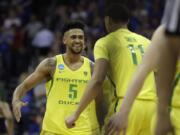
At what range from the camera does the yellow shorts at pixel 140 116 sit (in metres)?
6.36

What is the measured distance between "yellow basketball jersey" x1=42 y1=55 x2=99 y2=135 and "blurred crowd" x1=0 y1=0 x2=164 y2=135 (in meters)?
6.93

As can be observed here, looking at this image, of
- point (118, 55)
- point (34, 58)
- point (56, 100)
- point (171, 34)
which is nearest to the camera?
point (171, 34)

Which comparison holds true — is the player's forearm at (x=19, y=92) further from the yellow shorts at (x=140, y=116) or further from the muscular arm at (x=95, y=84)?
the muscular arm at (x=95, y=84)

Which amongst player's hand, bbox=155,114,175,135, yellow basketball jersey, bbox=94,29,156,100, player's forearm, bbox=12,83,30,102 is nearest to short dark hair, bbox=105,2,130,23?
yellow basketball jersey, bbox=94,29,156,100

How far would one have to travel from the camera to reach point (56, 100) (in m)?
7.62

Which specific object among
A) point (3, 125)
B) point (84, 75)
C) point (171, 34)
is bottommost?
point (3, 125)

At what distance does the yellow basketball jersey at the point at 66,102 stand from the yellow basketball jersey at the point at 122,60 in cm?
122

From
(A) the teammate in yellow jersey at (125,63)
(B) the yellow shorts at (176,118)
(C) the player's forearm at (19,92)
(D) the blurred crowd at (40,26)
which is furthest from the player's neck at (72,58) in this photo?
(D) the blurred crowd at (40,26)

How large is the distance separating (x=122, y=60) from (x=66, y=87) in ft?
4.76

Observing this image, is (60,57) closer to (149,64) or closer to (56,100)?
(56,100)

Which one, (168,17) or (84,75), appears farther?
(84,75)

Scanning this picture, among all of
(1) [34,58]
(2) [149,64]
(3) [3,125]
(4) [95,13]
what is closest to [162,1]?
(4) [95,13]

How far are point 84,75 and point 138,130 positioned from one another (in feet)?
4.90

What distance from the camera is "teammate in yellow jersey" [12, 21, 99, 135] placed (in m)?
7.53
